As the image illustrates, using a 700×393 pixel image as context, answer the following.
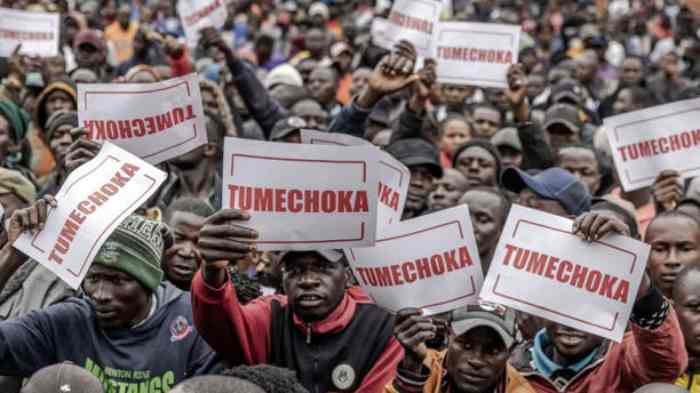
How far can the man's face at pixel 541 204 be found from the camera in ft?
20.1

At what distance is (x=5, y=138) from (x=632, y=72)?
780 cm

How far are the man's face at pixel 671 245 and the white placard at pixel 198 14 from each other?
460cm

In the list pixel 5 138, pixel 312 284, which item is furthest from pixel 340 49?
pixel 312 284

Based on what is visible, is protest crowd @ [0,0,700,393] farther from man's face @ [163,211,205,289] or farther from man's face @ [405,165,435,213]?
man's face @ [405,165,435,213]

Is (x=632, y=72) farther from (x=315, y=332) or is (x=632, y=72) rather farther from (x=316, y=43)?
(x=315, y=332)

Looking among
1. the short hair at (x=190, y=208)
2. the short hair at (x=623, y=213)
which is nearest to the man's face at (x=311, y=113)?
the short hair at (x=190, y=208)

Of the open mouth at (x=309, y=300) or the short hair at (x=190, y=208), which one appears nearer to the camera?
the open mouth at (x=309, y=300)

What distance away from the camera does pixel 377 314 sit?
4594mm

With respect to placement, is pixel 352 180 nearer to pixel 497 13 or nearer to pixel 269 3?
pixel 497 13

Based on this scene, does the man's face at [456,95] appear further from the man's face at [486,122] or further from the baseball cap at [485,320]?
the baseball cap at [485,320]

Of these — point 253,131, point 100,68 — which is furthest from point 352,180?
point 100,68

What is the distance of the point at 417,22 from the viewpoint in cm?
862

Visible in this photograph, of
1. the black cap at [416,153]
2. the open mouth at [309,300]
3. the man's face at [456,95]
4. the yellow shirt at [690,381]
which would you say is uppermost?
the open mouth at [309,300]

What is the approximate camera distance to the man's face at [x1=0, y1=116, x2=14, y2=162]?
23.0 feet
